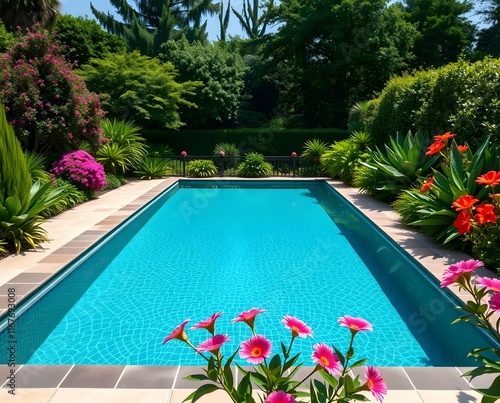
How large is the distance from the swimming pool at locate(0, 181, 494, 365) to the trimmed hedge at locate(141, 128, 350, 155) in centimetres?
1165

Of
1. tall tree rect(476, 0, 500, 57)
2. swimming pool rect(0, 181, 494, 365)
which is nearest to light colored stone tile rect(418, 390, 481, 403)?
swimming pool rect(0, 181, 494, 365)

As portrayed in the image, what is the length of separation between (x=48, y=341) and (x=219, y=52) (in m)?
19.8

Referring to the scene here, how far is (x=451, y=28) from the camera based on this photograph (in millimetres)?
25234

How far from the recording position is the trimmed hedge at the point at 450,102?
7.13 m

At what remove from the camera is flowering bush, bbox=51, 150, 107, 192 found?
9320mm

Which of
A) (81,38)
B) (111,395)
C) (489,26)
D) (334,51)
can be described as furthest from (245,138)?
(489,26)

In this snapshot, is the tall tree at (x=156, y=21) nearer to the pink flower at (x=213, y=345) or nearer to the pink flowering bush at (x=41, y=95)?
the pink flowering bush at (x=41, y=95)

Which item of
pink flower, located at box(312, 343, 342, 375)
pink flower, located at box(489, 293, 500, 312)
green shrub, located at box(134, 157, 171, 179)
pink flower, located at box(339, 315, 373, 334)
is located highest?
pink flower, located at box(489, 293, 500, 312)

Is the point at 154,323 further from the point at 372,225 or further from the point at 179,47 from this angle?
the point at 179,47

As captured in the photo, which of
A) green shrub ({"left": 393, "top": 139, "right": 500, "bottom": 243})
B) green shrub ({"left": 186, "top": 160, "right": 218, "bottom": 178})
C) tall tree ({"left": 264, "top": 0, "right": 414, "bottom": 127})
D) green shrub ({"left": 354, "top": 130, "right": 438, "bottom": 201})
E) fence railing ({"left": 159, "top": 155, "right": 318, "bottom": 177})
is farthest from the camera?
tall tree ({"left": 264, "top": 0, "right": 414, "bottom": 127})

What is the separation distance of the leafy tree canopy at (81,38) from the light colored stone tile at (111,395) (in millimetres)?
22147

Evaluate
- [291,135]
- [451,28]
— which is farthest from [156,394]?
[451,28]

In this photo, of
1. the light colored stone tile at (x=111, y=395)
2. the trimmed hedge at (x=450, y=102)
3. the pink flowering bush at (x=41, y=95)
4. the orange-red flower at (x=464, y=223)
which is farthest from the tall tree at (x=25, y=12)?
the orange-red flower at (x=464, y=223)

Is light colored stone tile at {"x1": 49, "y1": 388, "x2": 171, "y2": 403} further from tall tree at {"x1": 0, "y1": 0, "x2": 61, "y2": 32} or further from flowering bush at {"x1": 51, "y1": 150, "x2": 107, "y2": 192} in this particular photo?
tall tree at {"x1": 0, "y1": 0, "x2": 61, "y2": 32}
